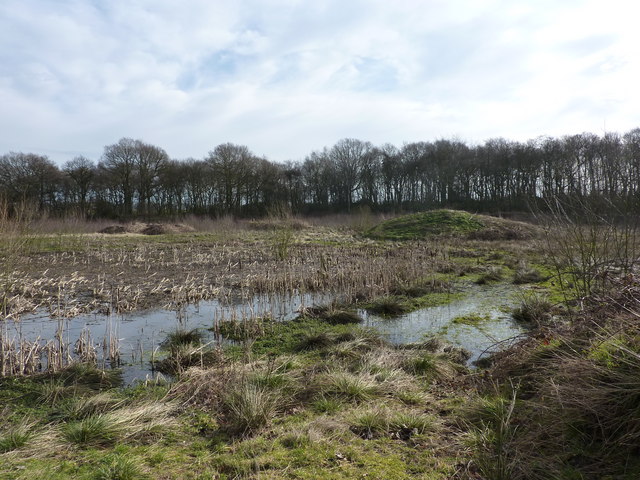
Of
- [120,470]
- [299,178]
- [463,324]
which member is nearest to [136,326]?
[120,470]

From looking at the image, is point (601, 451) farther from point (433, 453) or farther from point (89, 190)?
point (89, 190)

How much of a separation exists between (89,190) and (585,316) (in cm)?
5534

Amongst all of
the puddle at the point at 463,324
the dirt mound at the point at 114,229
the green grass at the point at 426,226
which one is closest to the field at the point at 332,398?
the puddle at the point at 463,324

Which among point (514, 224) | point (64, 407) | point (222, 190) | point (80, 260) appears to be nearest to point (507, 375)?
point (64, 407)

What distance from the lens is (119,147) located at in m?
48.8

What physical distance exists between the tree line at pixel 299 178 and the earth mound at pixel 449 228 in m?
17.9

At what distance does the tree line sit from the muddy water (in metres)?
35.3

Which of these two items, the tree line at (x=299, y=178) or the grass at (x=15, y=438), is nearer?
the grass at (x=15, y=438)

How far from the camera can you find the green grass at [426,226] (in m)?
27.3

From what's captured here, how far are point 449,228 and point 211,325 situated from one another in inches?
898

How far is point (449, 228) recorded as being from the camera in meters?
28.0

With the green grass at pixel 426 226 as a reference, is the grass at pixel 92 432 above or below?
below

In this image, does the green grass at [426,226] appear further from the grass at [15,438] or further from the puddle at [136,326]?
the grass at [15,438]

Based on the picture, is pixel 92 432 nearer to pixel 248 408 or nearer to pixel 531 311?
pixel 248 408
